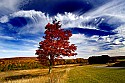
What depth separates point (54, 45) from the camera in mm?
36469

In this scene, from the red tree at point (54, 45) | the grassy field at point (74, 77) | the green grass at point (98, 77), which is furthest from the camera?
the red tree at point (54, 45)

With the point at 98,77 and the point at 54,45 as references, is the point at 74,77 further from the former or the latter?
the point at 54,45

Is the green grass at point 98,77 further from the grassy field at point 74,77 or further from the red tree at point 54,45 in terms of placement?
the red tree at point 54,45

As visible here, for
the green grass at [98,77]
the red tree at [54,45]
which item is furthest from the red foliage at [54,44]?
the green grass at [98,77]

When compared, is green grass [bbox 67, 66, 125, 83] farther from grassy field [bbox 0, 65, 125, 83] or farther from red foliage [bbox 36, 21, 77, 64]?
red foliage [bbox 36, 21, 77, 64]

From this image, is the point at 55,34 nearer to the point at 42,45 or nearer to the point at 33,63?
the point at 42,45

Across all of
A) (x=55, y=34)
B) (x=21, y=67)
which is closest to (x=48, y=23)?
(x=55, y=34)

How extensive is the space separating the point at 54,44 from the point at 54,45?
0.53 feet

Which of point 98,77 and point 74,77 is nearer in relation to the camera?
point 98,77

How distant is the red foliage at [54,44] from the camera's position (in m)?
36.5

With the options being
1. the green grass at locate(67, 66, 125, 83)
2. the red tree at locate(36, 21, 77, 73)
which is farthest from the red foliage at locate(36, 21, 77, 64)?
the green grass at locate(67, 66, 125, 83)

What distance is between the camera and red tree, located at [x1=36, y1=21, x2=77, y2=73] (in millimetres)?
36469

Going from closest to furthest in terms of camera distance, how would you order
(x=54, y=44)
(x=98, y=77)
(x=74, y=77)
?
(x=98, y=77) → (x=74, y=77) → (x=54, y=44)

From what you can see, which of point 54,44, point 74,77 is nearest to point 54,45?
point 54,44
